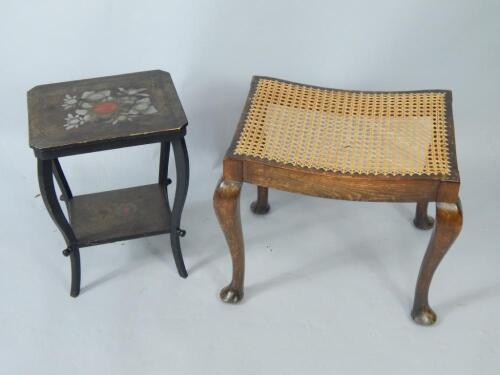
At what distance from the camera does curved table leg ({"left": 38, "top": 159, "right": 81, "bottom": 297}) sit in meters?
1.68

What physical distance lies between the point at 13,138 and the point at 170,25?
2.30 feet

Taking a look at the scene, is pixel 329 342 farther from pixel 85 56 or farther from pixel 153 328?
pixel 85 56

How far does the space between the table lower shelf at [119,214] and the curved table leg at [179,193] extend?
37mm

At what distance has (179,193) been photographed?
71.8 inches

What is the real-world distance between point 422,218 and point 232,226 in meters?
0.68

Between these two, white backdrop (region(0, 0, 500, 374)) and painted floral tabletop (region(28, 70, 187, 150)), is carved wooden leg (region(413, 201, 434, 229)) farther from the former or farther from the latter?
painted floral tabletop (region(28, 70, 187, 150))

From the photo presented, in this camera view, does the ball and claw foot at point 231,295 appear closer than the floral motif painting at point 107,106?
No

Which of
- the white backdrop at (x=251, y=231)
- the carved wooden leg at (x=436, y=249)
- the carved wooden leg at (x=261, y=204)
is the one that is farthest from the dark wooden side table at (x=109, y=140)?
the carved wooden leg at (x=436, y=249)

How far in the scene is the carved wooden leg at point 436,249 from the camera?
162 cm

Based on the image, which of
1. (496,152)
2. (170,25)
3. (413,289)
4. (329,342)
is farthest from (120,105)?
(496,152)

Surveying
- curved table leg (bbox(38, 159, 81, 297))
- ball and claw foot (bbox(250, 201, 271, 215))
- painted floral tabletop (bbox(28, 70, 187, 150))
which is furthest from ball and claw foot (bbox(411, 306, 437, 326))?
curved table leg (bbox(38, 159, 81, 297))

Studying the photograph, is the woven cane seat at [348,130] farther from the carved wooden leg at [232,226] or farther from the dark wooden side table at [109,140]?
the dark wooden side table at [109,140]

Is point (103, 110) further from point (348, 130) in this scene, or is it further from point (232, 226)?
point (348, 130)

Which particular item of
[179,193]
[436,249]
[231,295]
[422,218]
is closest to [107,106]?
[179,193]
